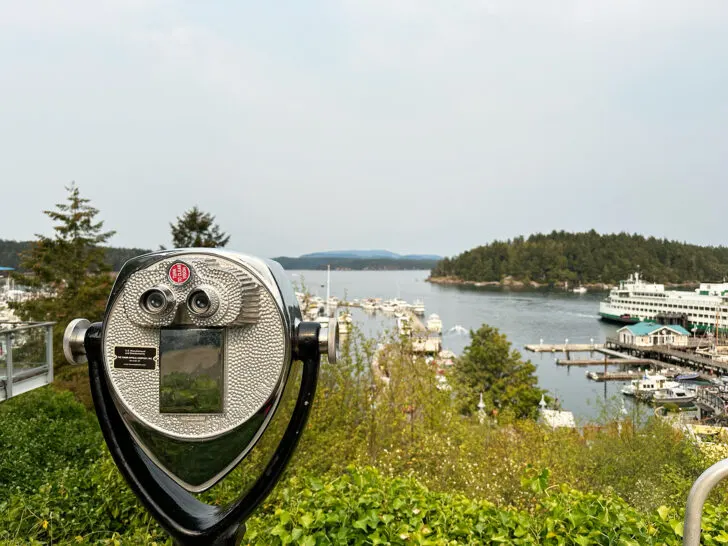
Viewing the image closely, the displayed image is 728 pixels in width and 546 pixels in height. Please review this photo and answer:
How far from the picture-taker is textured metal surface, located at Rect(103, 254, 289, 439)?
1.12 meters

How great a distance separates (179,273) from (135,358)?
0.21 meters

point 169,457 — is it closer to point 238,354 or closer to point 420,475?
→ point 238,354

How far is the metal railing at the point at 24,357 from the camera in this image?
4.64 m

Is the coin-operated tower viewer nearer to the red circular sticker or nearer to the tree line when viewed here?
the red circular sticker

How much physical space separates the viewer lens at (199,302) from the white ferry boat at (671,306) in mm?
39768

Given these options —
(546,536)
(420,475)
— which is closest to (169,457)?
(546,536)

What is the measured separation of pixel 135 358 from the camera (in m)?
1.14

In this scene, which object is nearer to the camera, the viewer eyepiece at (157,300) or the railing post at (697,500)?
the railing post at (697,500)

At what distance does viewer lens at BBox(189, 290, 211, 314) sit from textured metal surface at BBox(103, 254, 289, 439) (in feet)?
0.06

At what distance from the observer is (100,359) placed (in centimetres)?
121

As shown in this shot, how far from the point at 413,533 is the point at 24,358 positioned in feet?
15.6

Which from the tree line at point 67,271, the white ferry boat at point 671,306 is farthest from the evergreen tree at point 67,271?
the white ferry boat at point 671,306

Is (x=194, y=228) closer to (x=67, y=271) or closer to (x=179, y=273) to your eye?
(x=67, y=271)

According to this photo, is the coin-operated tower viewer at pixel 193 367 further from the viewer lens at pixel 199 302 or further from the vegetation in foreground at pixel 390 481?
the vegetation in foreground at pixel 390 481
